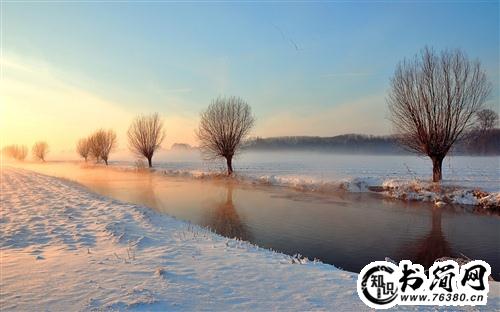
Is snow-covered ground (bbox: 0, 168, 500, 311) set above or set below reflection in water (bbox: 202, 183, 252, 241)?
above

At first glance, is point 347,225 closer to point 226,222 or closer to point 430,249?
point 430,249

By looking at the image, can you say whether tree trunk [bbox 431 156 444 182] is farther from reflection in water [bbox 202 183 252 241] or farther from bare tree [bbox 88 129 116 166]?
bare tree [bbox 88 129 116 166]

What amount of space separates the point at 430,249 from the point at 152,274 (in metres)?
8.25

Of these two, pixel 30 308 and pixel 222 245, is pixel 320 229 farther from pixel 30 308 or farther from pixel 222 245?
pixel 30 308

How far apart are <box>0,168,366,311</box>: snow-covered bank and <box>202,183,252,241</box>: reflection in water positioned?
6.66 feet

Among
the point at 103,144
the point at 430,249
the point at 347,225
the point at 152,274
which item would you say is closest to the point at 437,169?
the point at 347,225

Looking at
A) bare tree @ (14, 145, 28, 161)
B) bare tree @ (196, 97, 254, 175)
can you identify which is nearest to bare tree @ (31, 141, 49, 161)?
bare tree @ (14, 145, 28, 161)

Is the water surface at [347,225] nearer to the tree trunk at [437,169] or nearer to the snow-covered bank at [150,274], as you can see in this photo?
the snow-covered bank at [150,274]

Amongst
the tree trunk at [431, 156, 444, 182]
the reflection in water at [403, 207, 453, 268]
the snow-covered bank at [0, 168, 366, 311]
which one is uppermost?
the tree trunk at [431, 156, 444, 182]

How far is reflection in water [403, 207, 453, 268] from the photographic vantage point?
31.9 feet

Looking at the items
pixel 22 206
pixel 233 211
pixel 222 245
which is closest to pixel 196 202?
pixel 233 211

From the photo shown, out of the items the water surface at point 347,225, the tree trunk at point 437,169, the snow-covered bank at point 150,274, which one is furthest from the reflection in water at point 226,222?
the tree trunk at point 437,169

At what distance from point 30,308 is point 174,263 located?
272 centimetres

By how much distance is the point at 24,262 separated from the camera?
7.29 meters
